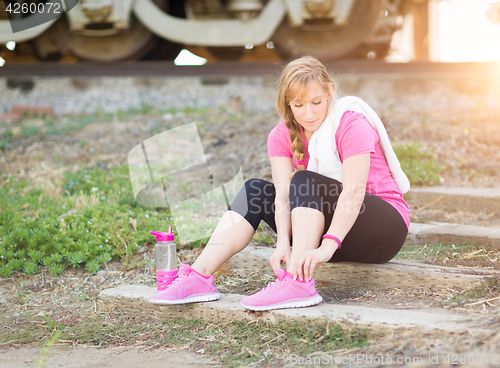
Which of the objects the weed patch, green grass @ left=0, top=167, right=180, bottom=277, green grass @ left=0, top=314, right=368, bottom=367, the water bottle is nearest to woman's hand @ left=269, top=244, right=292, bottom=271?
green grass @ left=0, top=314, right=368, bottom=367

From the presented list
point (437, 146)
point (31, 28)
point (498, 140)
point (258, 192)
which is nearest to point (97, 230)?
point (258, 192)

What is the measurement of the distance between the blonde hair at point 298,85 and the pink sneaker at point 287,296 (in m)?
0.66

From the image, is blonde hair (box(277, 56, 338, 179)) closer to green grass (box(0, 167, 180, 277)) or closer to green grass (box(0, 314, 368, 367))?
green grass (box(0, 314, 368, 367))

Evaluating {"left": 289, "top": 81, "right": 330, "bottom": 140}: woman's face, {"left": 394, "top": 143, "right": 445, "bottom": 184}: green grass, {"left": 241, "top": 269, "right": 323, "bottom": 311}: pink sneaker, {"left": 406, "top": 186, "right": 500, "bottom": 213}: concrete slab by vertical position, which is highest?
{"left": 289, "top": 81, "right": 330, "bottom": 140}: woman's face

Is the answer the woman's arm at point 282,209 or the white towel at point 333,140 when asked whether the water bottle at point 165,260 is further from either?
the white towel at point 333,140

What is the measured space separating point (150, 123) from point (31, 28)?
230 centimetres

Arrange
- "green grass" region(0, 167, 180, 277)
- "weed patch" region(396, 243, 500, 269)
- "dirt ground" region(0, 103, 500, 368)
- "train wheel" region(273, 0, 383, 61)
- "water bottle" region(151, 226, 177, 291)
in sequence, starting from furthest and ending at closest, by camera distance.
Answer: "train wheel" region(273, 0, 383, 61) → "green grass" region(0, 167, 180, 277) → "weed patch" region(396, 243, 500, 269) → "water bottle" region(151, 226, 177, 291) → "dirt ground" region(0, 103, 500, 368)

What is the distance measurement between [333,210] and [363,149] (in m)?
0.31

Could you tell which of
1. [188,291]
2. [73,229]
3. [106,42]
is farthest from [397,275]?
[106,42]

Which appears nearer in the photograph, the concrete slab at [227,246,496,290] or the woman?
the woman

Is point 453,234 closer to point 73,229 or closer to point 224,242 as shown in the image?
point 224,242

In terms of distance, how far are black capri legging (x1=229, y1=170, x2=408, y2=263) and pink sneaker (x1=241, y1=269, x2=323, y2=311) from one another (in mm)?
330

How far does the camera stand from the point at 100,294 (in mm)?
2463

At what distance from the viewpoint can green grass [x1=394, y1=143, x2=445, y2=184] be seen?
Result: 3.70m
